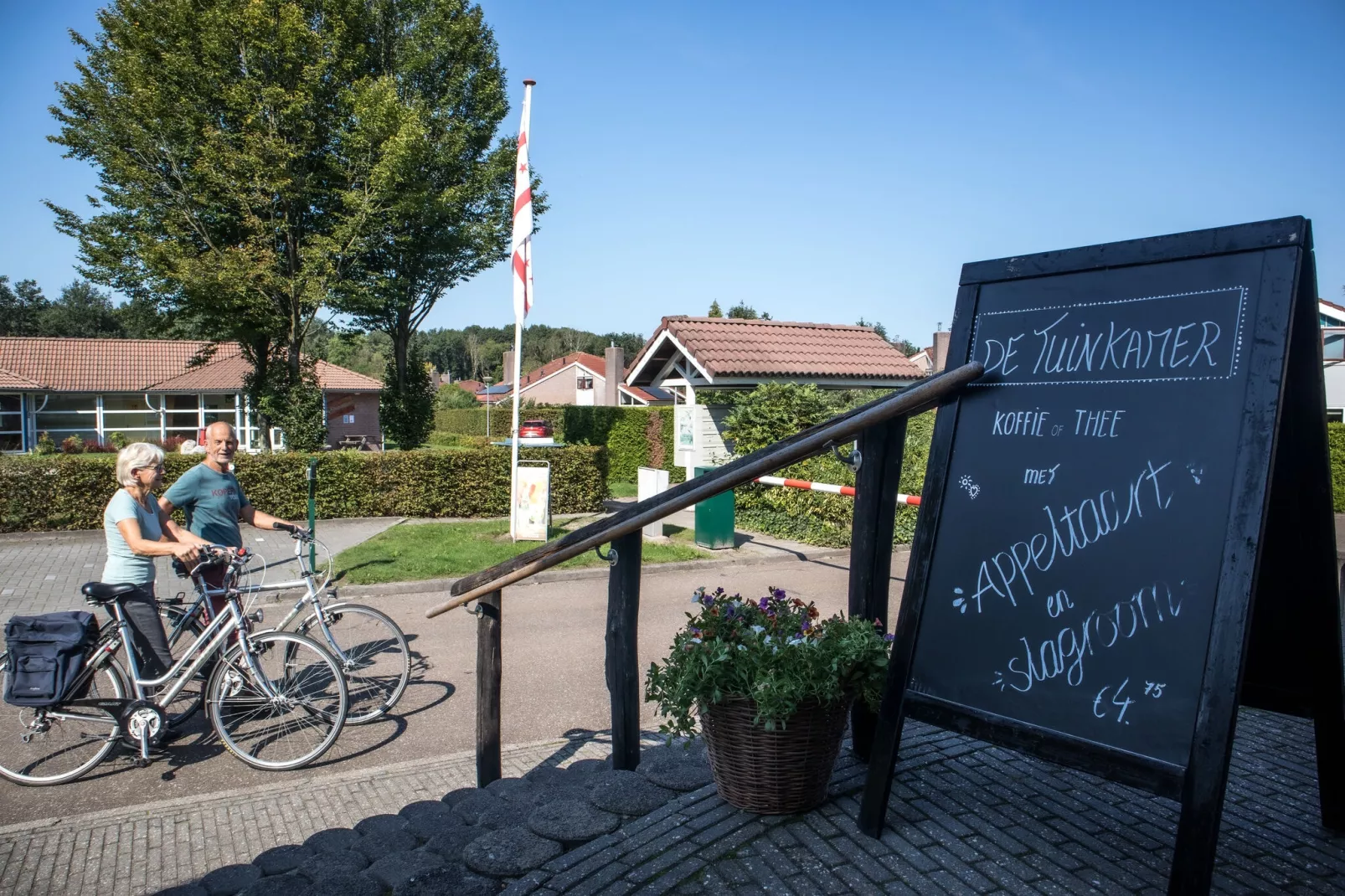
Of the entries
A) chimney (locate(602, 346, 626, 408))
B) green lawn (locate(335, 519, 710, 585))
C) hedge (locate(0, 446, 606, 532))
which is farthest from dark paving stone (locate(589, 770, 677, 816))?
chimney (locate(602, 346, 626, 408))

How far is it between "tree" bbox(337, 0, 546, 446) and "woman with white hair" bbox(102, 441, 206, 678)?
49.5 ft

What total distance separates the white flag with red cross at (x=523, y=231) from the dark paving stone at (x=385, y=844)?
9.87m

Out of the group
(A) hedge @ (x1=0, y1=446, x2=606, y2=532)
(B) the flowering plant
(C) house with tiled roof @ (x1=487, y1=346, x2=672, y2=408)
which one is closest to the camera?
(B) the flowering plant

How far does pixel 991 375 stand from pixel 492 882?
2.27 m

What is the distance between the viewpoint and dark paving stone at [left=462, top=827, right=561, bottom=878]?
9.23 feet

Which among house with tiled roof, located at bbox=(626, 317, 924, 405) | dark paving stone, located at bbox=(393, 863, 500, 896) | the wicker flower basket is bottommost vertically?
dark paving stone, located at bbox=(393, 863, 500, 896)

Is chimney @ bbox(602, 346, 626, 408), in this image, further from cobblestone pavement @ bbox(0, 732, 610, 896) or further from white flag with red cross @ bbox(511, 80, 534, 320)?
cobblestone pavement @ bbox(0, 732, 610, 896)

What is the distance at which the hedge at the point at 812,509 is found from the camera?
1345 centimetres

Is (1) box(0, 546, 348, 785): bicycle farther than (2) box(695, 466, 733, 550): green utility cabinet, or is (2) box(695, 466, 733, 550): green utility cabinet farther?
(2) box(695, 466, 733, 550): green utility cabinet

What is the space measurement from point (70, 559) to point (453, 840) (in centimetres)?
1113

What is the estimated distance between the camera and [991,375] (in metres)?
3.06

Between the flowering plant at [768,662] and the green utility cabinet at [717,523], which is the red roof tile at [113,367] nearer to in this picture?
the green utility cabinet at [717,523]

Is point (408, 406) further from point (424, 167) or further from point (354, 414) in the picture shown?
point (354, 414)

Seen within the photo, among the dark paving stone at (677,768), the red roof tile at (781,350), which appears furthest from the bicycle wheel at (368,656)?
the red roof tile at (781,350)
